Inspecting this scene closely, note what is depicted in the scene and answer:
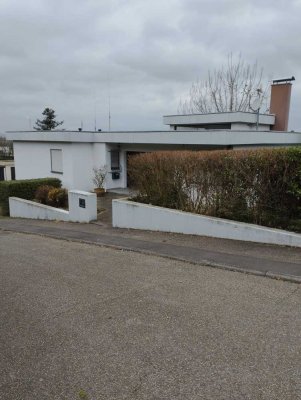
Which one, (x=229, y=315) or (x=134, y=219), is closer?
(x=229, y=315)

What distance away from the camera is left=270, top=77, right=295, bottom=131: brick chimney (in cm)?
2220

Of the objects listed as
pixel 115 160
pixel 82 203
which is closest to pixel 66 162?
pixel 115 160

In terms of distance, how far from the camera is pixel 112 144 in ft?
62.2

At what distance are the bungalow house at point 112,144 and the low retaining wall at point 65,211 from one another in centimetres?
314

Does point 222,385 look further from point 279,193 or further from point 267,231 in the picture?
point 279,193

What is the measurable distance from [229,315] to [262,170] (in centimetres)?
428

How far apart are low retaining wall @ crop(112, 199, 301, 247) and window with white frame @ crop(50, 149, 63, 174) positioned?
883 centimetres

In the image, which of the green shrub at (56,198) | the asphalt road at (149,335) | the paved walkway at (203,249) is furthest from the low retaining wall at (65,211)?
the asphalt road at (149,335)

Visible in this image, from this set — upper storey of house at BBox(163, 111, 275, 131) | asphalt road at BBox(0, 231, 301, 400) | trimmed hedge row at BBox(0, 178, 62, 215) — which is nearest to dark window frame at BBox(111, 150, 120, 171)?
trimmed hedge row at BBox(0, 178, 62, 215)

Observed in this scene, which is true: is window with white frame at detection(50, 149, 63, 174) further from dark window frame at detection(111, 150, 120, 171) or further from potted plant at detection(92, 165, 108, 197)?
dark window frame at detection(111, 150, 120, 171)

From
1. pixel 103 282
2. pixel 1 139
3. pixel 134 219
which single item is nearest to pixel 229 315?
pixel 103 282

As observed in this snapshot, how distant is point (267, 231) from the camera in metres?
7.55

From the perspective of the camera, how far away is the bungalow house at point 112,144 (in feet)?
51.6

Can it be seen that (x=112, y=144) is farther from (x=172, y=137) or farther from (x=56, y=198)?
(x=172, y=137)
